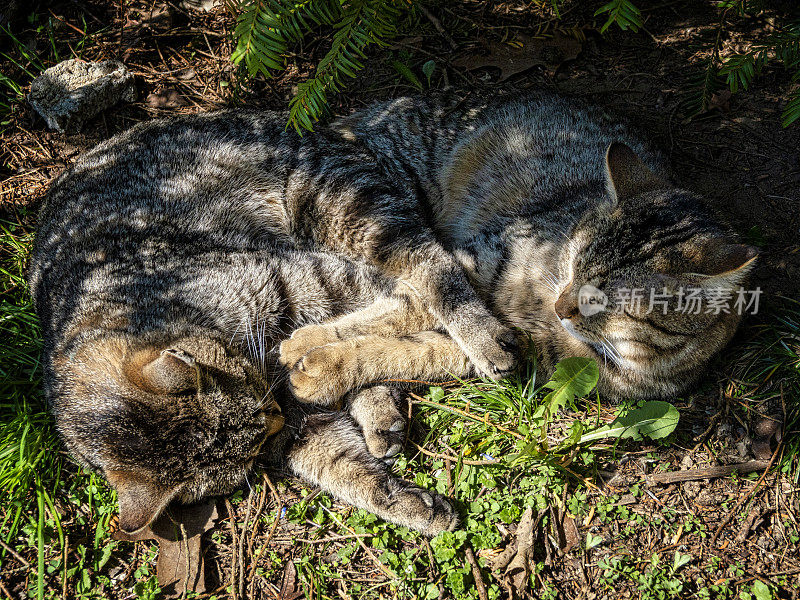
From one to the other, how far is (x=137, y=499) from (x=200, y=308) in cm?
94

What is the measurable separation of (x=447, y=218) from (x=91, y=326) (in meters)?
A: 2.35

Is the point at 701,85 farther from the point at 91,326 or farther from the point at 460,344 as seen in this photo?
the point at 91,326

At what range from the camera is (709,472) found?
9.25 feet

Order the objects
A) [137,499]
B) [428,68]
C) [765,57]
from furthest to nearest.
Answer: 1. [428,68]
2. [765,57]
3. [137,499]

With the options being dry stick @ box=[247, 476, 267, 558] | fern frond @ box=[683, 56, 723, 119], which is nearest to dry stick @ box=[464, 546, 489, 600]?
dry stick @ box=[247, 476, 267, 558]

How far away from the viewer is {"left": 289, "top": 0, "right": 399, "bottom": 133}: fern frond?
285cm

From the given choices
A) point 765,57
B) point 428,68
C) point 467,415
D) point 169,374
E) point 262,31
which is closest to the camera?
point 169,374

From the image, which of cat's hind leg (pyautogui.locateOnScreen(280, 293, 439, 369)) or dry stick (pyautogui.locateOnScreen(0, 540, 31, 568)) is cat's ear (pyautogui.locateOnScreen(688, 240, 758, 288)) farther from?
dry stick (pyautogui.locateOnScreen(0, 540, 31, 568))

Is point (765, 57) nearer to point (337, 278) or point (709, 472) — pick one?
point (709, 472)

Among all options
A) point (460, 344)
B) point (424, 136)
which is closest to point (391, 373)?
point (460, 344)

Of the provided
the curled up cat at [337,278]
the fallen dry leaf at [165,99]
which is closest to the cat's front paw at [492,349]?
the curled up cat at [337,278]

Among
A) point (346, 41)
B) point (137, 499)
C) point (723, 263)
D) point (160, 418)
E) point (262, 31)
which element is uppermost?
point (262, 31)

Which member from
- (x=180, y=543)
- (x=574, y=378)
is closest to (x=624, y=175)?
(x=574, y=378)

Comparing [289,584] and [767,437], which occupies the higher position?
[767,437]
